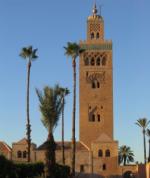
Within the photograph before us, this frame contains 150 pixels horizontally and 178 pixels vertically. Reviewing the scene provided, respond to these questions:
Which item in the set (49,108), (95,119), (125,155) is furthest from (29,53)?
(125,155)

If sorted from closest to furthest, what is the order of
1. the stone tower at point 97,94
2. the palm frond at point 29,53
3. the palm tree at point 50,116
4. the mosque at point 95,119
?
the palm tree at point 50,116 → the palm frond at point 29,53 → the mosque at point 95,119 → the stone tower at point 97,94

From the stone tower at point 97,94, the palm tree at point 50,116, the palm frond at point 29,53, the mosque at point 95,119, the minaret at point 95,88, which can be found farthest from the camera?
the minaret at point 95,88

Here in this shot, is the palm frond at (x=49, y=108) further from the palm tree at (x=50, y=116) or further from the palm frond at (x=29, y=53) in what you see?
the palm frond at (x=29, y=53)

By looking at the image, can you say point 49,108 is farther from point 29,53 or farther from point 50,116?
point 29,53

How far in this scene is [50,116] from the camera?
37.2 meters

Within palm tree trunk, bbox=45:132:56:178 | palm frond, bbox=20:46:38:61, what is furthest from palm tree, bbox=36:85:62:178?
palm frond, bbox=20:46:38:61

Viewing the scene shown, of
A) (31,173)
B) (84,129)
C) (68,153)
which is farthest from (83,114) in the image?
(31,173)

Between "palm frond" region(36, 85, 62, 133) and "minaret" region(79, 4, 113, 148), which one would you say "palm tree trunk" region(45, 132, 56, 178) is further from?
"minaret" region(79, 4, 113, 148)

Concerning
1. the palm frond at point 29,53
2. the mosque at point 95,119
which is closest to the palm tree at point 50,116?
the palm frond at point 29,53

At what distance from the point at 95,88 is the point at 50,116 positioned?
102 feet

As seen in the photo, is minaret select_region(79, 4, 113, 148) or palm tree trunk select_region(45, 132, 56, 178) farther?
minaret select_region(79, 4, 113, 148)

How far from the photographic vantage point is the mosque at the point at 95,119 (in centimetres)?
6188

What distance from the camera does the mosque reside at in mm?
61875

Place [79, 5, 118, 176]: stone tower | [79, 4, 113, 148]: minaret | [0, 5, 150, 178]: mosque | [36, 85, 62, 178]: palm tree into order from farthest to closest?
[79, 4, 113, 148]: minaret, [79, 5, 118, 176]: stone tower, [0, 5, 150, 178]: mosque, [36, 85, 62, 178]: palm tree
